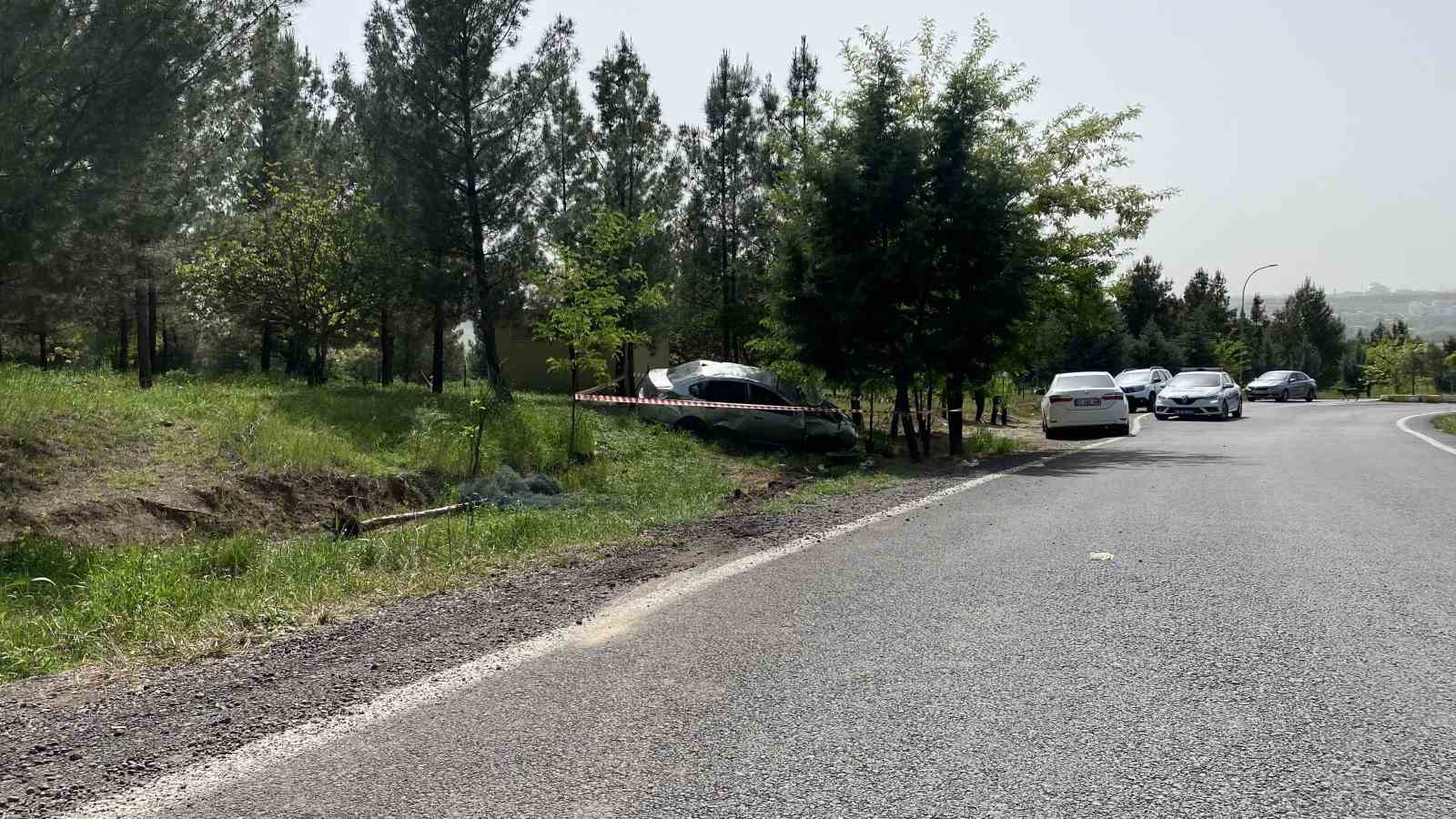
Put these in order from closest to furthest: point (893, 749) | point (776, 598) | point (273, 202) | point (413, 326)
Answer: point (893, 749), point (776, 598), point (273, 202), point (413, 326)

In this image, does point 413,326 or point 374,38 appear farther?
point 413,326

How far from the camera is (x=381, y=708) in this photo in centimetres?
404

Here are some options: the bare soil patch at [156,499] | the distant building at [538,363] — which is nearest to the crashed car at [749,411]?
the bare soil patch at [156,499]

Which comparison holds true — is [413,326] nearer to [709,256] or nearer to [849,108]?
[709,256]

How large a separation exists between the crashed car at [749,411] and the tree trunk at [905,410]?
115 centimetres

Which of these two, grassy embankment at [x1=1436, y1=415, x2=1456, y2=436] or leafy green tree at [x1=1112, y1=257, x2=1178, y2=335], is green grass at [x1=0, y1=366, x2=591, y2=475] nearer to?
grassy embankment at [x1=1436, y1=415, x2=1456, y2=436]

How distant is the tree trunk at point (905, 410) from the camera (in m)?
17.2

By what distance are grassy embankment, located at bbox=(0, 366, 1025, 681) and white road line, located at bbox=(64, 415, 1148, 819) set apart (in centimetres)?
145

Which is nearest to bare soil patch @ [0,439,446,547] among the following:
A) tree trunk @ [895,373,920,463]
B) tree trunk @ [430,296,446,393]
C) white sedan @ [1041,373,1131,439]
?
tree trunk @ [895,373,920,463]

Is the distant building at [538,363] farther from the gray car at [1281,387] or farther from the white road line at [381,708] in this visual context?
the white road line at [381,708]

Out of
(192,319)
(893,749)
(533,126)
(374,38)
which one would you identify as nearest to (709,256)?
(533,126)

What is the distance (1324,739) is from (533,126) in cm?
2305

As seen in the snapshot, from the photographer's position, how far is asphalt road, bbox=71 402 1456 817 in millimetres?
3137

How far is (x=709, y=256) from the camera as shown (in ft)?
99.8
